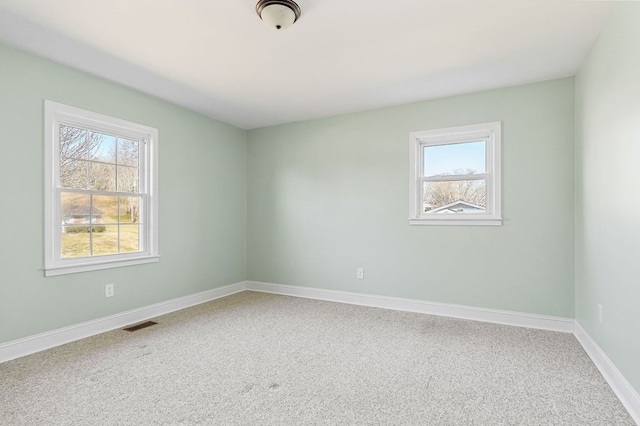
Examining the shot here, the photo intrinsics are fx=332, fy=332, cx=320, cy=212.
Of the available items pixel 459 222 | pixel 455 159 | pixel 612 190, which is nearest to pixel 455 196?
pixel 459 222

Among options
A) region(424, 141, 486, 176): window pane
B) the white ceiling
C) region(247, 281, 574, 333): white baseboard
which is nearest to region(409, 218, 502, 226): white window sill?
region(424, 141, 486, 176): window pane

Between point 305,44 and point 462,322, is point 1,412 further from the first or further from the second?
point 462,322

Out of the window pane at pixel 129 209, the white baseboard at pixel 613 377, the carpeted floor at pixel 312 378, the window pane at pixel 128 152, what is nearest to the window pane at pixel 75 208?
the window pane at pixel 129 209

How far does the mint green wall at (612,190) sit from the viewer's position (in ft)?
6.14

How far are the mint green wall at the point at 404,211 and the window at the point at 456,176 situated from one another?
0.10 metres

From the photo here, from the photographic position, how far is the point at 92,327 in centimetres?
312

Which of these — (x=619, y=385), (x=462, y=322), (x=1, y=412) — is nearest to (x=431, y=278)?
(x=462, y=322)

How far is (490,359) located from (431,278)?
130 cm

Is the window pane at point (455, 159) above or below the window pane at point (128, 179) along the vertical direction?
above

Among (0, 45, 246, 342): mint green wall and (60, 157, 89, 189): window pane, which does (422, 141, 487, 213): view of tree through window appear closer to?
(0, 45, 246, 342): mint green wall

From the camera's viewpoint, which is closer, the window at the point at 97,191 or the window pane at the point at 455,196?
the window at the point at 97,191

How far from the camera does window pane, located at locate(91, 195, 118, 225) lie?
3267 mm

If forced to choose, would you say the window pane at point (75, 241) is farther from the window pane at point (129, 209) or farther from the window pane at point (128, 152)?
the window pane at point (128, 152)

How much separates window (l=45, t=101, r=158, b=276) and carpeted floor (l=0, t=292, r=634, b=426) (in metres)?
0.79
